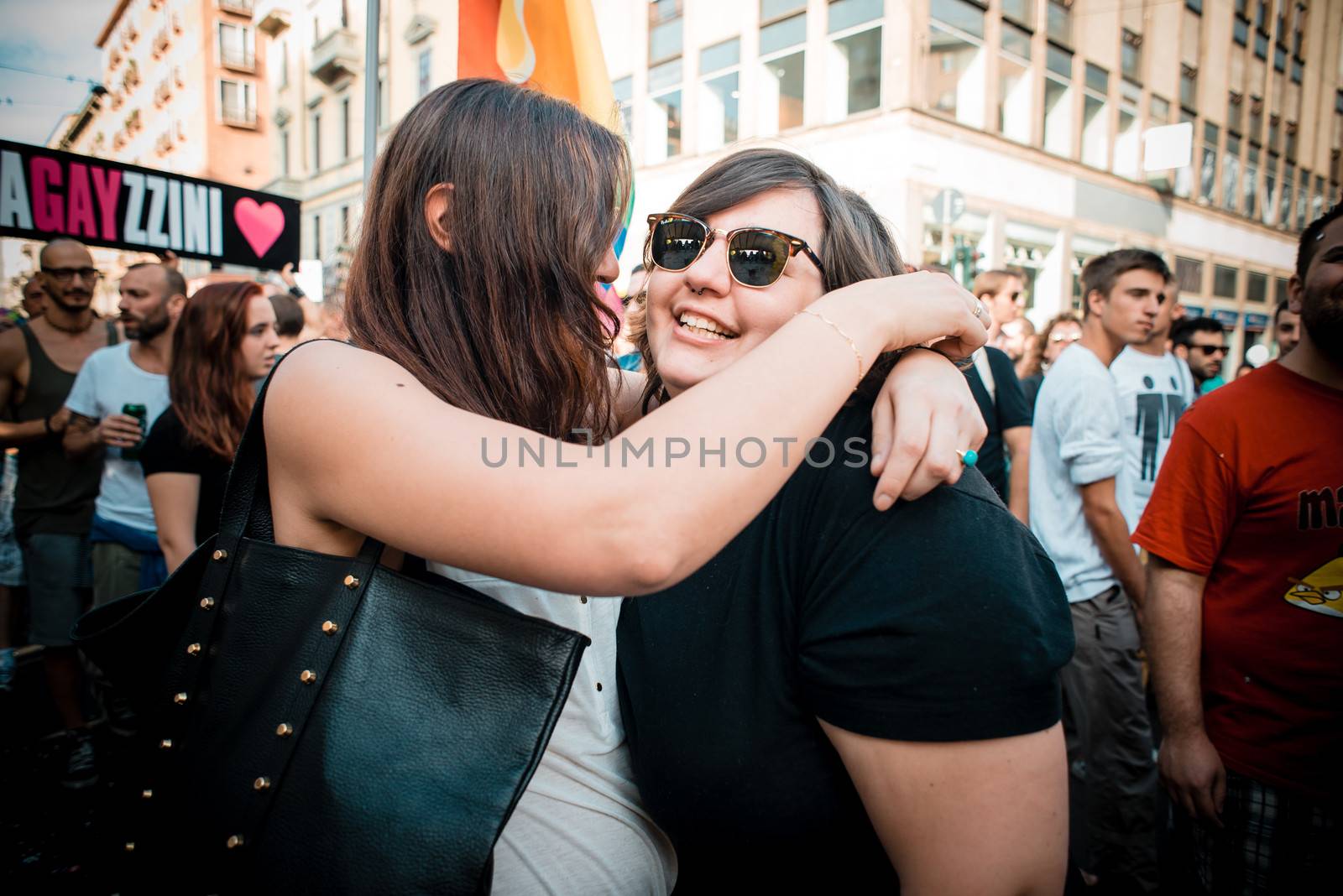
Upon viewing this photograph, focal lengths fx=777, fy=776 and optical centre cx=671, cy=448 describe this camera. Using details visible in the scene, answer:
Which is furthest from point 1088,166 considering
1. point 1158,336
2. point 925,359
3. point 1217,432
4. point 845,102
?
point 925,359

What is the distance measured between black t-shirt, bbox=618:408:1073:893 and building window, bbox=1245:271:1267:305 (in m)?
33.1

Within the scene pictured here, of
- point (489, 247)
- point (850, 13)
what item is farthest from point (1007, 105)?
point (489, 247)

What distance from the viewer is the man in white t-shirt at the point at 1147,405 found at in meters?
4.16

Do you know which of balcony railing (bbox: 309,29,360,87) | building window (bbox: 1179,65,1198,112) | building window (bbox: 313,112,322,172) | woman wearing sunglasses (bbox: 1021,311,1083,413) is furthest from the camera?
building window (bbox: 313,112,322,172)

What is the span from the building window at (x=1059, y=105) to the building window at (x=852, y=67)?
534 centimetres

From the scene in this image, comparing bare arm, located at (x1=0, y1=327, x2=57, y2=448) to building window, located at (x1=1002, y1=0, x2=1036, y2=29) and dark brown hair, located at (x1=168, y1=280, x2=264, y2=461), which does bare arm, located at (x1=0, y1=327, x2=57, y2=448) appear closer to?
dark brown hair, located at (x1=168, y1=280, x2=264, y2=461)

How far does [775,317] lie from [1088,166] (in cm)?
2318

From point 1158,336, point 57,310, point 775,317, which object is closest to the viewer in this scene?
point 775,317

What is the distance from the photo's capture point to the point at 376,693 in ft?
3.23

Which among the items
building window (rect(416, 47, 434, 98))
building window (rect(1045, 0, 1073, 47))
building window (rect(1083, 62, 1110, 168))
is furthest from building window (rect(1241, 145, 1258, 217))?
building window (rect(416, 47, 434, 98))

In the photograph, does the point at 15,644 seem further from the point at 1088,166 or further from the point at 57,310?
the point at 1088,166

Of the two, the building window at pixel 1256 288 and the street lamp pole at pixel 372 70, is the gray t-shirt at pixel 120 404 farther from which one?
the building window at pixel 1256 288

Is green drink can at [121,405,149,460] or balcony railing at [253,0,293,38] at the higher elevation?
balcony railing at [253,0,293,38]

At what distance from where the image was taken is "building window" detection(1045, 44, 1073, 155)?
63.9 ft
